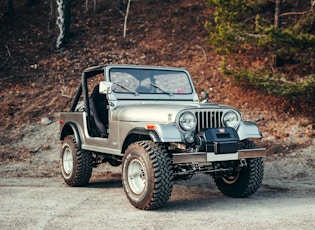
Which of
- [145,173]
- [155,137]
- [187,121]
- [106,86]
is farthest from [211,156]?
[106,86]

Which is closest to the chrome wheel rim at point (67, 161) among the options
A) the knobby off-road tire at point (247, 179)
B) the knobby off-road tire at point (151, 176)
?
the knobby off-road tire at point (151, 176)

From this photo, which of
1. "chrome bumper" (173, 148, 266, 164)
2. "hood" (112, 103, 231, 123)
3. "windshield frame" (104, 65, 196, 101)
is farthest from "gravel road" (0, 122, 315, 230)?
"windshield frame" (104, 65, 196, 101)

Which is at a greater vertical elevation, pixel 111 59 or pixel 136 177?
pixel 111 59

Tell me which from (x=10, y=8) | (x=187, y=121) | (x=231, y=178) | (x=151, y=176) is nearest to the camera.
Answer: (x=151, y=176)

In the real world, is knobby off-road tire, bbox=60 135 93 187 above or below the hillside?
below

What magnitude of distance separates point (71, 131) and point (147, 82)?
2.16 metres

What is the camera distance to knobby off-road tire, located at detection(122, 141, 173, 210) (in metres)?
6.09

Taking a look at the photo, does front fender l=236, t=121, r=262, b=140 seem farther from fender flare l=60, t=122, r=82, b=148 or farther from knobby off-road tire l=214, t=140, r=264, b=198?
fender flare l=60, t=122, r=82, b=148

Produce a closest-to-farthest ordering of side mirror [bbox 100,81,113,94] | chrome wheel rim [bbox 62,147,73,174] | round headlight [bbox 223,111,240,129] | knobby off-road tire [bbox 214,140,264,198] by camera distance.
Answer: round headlight [bbox 223,111,240,129]
knobby off-road tire [bbox 214,140,264,198]
side mirror [bbox 100,81,113,94]
chrome wheel rim [bbox 62,147,73,174]

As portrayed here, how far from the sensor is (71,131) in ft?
30.3

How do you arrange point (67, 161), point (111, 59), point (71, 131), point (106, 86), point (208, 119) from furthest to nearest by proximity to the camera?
point (111, 59), point (71, 131), point (67, 161), point (106, 86), point (208, 119)

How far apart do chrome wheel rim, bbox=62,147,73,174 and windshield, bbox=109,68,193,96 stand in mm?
1796

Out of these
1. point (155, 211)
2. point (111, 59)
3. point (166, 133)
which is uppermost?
point (111, 59)

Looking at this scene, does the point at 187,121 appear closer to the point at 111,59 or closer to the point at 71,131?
the point at 71,131
